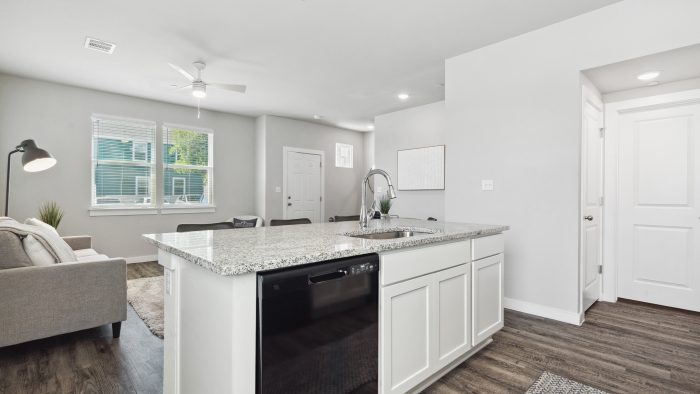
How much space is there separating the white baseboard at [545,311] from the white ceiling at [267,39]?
246 centimetres

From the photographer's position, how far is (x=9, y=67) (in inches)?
157

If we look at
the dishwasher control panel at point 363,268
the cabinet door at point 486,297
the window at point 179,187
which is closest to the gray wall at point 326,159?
the window at point 179,187

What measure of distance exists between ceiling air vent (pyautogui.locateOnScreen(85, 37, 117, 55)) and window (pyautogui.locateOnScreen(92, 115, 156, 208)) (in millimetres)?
1800

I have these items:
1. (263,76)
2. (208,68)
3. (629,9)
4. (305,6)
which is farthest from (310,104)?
(629,9)

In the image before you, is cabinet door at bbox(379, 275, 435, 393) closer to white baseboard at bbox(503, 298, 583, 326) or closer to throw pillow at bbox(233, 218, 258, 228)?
white baseboard at bbox(503, 298, 583, 326)

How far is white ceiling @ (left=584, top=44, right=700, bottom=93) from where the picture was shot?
250 centimetres

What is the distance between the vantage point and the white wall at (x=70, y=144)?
4293 millimetres

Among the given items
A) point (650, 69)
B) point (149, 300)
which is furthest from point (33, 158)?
point (650, 69)

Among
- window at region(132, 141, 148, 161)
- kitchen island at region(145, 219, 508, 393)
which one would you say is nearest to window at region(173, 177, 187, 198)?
window at region(132, 141, 148, 161)

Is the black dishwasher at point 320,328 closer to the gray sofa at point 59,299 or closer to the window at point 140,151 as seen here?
the gray sofa at point 59,299

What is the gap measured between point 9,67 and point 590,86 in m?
6.23

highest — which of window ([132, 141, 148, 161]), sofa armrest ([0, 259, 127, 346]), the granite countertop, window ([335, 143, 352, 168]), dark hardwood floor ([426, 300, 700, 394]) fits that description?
window ([335, 143, 352, 168])

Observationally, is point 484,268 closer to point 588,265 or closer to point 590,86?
point 588,265

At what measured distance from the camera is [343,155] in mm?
7699
